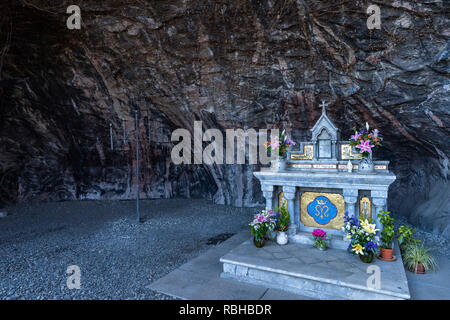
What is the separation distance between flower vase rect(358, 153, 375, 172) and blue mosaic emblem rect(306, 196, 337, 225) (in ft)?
4.26

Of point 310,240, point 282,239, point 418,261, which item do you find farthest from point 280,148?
point 418,261

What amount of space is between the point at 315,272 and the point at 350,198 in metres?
2.49

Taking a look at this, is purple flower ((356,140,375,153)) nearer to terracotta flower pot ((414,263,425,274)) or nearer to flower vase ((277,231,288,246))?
terracotta flower pot ((414,263,425,274))

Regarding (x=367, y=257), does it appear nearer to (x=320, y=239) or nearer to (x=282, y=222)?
(x=320, y=239)

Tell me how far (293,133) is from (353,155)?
514 centimetres

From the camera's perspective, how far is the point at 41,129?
16125 mm

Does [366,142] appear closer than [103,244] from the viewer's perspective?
Yes

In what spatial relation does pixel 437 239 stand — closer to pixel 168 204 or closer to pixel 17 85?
pixel 168 204

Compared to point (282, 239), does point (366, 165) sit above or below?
above

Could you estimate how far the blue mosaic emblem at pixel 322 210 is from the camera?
7297 mm

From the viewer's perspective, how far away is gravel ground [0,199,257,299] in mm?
5766

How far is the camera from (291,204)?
300 inches

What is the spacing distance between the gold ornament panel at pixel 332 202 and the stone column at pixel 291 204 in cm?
33

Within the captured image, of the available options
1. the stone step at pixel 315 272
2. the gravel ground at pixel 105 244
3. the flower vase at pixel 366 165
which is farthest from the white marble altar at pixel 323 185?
the gravel ground at pixel 105 244
